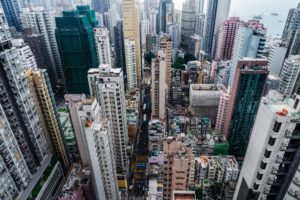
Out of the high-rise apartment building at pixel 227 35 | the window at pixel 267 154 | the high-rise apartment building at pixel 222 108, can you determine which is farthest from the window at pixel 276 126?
the high-rise apartment building at pixel 227 35

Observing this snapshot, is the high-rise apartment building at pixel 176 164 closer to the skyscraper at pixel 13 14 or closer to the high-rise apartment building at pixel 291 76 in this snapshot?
the high-rise apartment building at pixel 291 76

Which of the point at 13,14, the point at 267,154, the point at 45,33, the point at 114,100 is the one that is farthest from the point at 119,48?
the point at 267,154

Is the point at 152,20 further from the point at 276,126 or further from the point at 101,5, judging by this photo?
the point at 276,126

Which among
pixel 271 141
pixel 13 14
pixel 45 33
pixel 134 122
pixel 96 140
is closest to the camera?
pixel 271 141

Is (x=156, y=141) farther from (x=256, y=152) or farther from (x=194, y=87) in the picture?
(x=256, y=152)

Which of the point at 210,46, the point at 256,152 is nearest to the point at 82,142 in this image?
the point at 256,152

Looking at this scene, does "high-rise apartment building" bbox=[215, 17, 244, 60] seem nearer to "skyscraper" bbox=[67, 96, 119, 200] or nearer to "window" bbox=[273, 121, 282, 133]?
"skyscraper" bbox=[67, 96, 119, 200]
